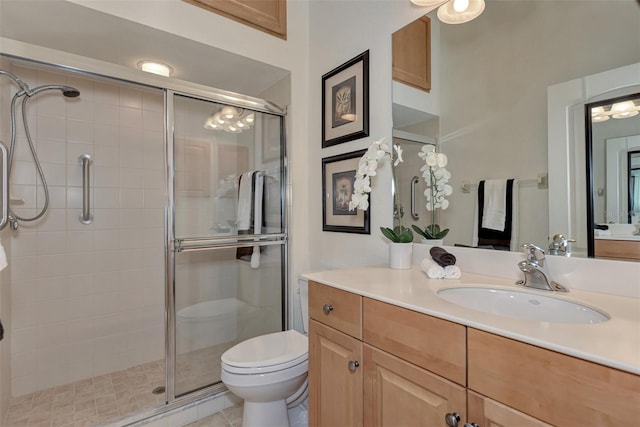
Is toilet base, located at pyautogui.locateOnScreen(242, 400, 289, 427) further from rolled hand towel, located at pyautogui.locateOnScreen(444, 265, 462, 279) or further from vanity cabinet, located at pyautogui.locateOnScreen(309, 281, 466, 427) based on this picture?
rolled hand towel, located at pyautogui.locateOnScreen(444, 265, 462, 279)

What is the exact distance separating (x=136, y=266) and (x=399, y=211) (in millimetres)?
2066

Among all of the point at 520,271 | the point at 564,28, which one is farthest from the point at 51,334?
the point at 564,28

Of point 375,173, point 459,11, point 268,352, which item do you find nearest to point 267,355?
point 268,352

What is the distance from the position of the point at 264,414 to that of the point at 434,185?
4.41ft

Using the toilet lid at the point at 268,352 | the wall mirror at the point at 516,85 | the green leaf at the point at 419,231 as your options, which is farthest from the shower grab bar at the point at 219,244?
the wall mirror at the point at 516,85

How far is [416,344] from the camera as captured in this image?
0.87 m

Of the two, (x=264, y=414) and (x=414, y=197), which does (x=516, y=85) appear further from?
(x=264, y=414)

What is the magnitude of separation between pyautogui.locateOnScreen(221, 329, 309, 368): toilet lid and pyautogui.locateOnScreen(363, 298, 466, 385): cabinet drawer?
58cm

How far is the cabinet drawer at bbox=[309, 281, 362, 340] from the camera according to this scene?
1.08 metres

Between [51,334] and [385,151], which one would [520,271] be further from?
[51,334]

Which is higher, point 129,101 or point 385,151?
point 129,101

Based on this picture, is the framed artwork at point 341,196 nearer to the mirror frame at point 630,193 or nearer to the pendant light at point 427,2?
the pendant light at point 427,2

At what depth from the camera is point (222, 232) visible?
1977 millimetres

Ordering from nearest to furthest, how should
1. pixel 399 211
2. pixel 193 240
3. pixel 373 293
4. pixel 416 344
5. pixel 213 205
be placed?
1. pixel 416 344
2. pixel 373 293
3. pixel 399 211
4. pixel 193 240
5. pixel 213 205
